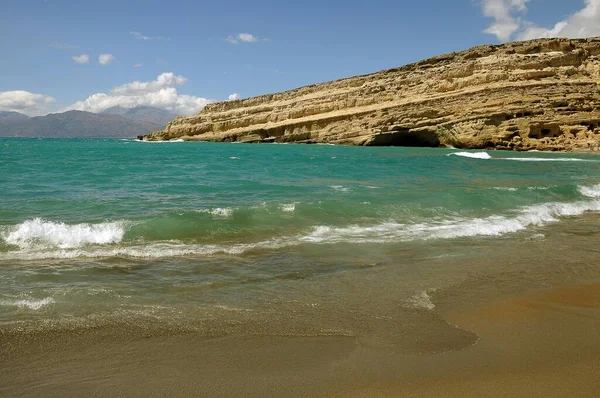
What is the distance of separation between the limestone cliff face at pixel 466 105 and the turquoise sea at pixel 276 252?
2834 centimetres

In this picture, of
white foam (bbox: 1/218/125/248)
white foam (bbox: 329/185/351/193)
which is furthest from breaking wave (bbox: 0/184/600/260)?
white foam (bbox: 329/185/351/193)

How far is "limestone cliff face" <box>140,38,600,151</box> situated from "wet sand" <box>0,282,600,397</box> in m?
42.2

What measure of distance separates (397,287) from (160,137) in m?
91.7

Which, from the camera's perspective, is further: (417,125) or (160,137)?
(160,137)

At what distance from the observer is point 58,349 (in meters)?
4.09

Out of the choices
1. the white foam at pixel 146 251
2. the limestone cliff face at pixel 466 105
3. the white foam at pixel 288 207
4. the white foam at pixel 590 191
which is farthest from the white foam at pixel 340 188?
the limestone cliff face at pixel 466 105

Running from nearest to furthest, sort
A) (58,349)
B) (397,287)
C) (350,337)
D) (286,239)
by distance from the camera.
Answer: (58,349)
(350,337)
(397,287)
(286,239)

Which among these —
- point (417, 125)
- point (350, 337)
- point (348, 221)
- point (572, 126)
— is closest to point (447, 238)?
point (348, 221)

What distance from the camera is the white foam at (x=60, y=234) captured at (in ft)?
27.8

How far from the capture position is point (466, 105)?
4659 centimetres

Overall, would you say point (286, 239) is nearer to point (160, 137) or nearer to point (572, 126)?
point (572, 126)

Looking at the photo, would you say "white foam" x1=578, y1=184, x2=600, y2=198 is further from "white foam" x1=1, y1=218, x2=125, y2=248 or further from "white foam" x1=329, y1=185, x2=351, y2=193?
"white foam" x1=1, y1=218, x2=125, y2=248

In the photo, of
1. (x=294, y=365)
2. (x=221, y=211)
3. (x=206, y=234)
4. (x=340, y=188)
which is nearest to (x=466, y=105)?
(x=340, y=188)

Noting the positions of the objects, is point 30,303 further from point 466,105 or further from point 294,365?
point 466,105
